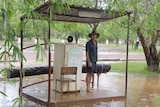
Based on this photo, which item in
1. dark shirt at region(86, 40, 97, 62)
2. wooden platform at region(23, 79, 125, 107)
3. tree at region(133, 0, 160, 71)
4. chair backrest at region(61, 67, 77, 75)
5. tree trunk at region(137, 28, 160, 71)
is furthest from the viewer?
tree trunk at region(137, 28, 160, 71)

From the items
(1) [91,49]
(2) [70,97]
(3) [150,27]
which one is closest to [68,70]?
(2) [70,97]

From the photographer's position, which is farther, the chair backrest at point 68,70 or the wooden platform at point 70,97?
the chair backrest at point 68,70

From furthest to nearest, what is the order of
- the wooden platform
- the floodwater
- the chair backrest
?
the chair backrest
the floodwater
the wooden platform

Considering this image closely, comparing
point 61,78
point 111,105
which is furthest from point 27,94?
point 111,105

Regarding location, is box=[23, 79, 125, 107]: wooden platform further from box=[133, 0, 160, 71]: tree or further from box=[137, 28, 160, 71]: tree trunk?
box=[137, 28, 160, 71]: tree trunk

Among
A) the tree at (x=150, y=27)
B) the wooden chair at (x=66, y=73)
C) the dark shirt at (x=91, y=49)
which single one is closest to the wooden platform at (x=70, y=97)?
the wooden chair at (x=66, y=73)

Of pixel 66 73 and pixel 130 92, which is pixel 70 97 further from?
pixel 130 92

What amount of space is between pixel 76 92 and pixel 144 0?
6.91 m

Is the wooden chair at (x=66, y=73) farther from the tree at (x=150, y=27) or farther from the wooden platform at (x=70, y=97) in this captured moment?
the tree at (x=150, y=27)

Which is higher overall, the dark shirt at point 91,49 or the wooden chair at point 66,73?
the dark shirt at point 91,49

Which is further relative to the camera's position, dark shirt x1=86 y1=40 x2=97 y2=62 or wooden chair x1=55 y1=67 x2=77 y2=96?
dark shirt x1=86 y1=40 x2=97 y2=62

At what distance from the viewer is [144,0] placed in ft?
44.2

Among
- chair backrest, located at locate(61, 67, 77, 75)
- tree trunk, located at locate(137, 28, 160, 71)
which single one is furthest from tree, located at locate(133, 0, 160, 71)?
chair backrest, located at locate(61, 67, 77, 75)

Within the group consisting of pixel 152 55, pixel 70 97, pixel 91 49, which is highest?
pixel 91 49
